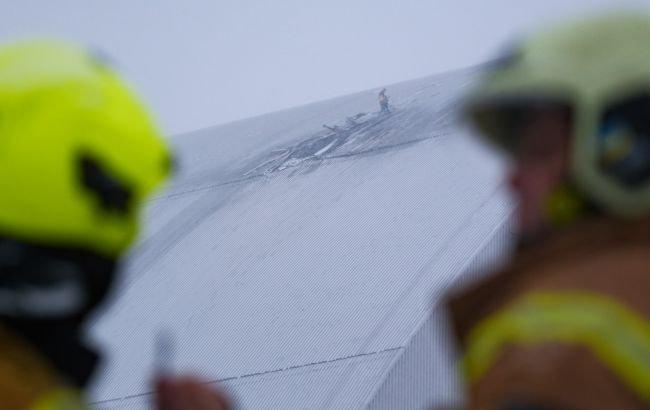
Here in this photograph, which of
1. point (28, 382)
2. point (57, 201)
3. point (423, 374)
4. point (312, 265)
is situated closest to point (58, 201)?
point (57, 201)

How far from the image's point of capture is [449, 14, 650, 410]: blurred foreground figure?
3.05ft

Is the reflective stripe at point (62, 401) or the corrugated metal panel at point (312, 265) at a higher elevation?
the reflective stripe at point (62, 401)

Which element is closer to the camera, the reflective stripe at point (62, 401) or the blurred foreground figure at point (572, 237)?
the blurred foreground figure at point (572, 237)

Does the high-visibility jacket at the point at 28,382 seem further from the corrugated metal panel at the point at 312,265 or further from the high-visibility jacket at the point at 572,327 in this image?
the corrugated metal panel at the point at 312,265

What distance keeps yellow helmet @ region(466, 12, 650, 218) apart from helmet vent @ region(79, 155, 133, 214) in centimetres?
61

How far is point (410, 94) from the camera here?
8.66 m

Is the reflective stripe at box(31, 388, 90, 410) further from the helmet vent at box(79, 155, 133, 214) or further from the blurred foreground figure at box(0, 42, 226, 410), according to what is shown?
the helmet vent at box(79, 155, 133, 214)

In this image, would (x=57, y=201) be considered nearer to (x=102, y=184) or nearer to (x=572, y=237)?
(x=102, y=184)

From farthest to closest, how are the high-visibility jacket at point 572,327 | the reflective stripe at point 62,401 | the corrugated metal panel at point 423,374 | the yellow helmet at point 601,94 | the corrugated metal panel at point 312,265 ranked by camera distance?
the corrugated metal panel at point 312,265 < the corrugated metal panel at point 423,374 < the reflective stripe at point 62,401 < the yellow helmet at point 601,94 < the high-visibility jacket at point 572,327

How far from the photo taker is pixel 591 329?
3.06 feet

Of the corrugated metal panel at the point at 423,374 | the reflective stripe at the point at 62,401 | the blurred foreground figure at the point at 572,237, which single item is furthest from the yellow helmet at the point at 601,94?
the corrugated metal panel at the point at 423,374

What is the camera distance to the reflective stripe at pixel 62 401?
1177mm

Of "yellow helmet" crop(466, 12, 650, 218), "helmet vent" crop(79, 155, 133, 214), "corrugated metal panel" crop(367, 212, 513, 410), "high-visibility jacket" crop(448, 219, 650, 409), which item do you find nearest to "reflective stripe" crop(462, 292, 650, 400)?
"high-visibility jacket" crop(448, 219, 650, 409)

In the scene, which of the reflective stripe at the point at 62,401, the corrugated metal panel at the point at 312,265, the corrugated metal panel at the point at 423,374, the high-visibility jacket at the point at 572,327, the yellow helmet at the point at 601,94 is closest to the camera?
the high-visibility jacket at the point at 572,327
